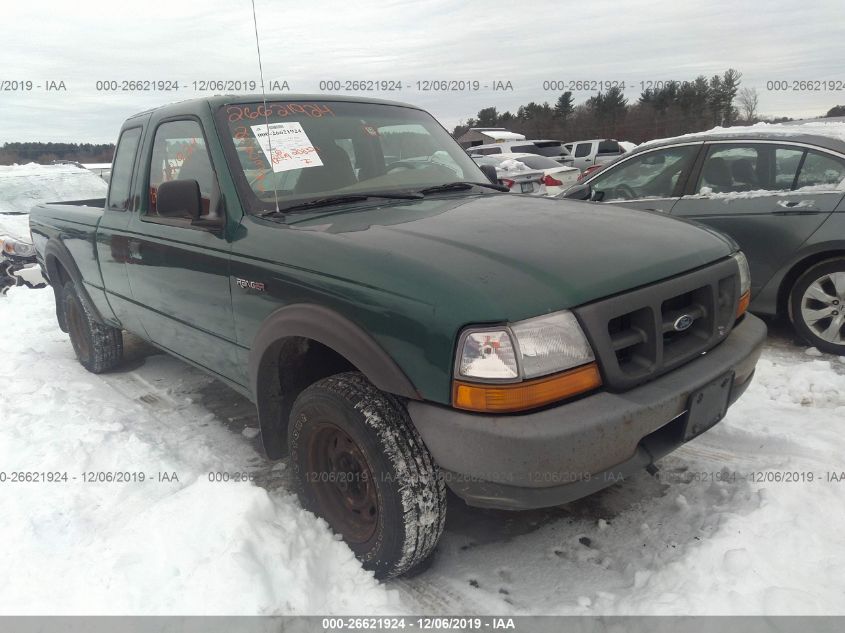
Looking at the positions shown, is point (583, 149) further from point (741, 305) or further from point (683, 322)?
point (683, 322)

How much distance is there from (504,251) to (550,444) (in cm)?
72

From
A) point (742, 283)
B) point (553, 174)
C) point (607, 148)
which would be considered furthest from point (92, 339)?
point (607, 148)

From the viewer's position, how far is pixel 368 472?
2.28 meters

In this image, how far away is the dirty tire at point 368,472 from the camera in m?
2.14

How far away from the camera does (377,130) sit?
3.43 m

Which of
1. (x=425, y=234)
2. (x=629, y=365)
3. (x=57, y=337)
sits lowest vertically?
(x=57, y=337)

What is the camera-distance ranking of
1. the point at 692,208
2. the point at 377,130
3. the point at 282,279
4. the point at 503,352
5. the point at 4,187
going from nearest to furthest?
the point at 503,352 → the point at 282,279 → the point at 377,130 → the point at 692,208 → the point at 4,187

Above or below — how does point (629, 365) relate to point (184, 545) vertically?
above

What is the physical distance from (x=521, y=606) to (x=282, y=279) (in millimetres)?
1612

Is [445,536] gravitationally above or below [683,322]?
below

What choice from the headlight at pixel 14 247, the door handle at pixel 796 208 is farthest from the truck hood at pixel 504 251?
the headlight at pixel 14 247

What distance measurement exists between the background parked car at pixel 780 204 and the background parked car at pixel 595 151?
51.7 ft

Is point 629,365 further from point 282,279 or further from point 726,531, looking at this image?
point 282,279

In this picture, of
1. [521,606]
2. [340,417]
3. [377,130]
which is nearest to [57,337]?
[377,130]
